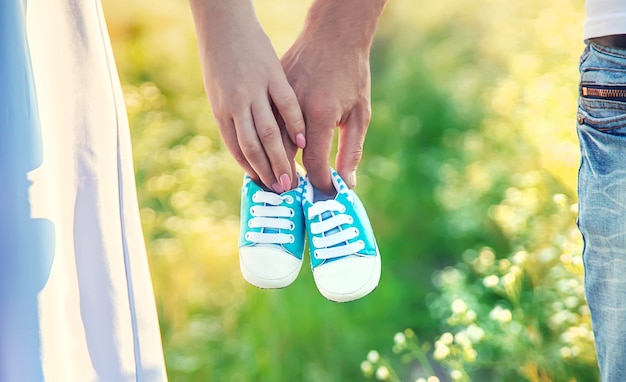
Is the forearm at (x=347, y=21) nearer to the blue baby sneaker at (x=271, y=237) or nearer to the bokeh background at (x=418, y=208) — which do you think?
the blue baby sneaker at (x=271, y=237)

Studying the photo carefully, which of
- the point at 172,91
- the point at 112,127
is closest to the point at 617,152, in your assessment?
the point at 112,127

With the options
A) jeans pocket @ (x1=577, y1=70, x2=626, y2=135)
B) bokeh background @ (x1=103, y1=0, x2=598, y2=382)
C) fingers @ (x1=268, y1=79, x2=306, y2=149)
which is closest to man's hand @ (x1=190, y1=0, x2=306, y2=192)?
fingers @ (x1=268, y1=79, x2=306, y2=149)

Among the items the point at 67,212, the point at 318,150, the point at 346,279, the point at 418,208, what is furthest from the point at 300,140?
the point at 418,208

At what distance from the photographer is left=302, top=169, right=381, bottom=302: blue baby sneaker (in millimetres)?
1302

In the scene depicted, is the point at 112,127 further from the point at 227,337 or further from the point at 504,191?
the point at 504,191

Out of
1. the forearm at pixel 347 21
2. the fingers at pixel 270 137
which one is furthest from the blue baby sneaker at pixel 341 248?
the forearm at pixel 347 21

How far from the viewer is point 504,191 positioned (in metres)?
2.88

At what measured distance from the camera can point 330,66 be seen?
1310mm

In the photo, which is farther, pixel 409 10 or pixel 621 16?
pixel 409 10

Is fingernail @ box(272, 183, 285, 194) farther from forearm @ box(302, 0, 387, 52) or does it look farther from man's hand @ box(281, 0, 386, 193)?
forearm @ box(302, 0, 387, 52)

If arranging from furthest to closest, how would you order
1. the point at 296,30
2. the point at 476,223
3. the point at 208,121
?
the point at 296,30 < the point at 208,121 < the point at 476,223

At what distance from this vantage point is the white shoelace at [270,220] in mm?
1349

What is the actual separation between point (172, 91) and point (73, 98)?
91.1 inches

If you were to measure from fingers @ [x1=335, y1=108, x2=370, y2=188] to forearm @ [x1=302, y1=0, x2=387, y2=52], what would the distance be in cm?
13
